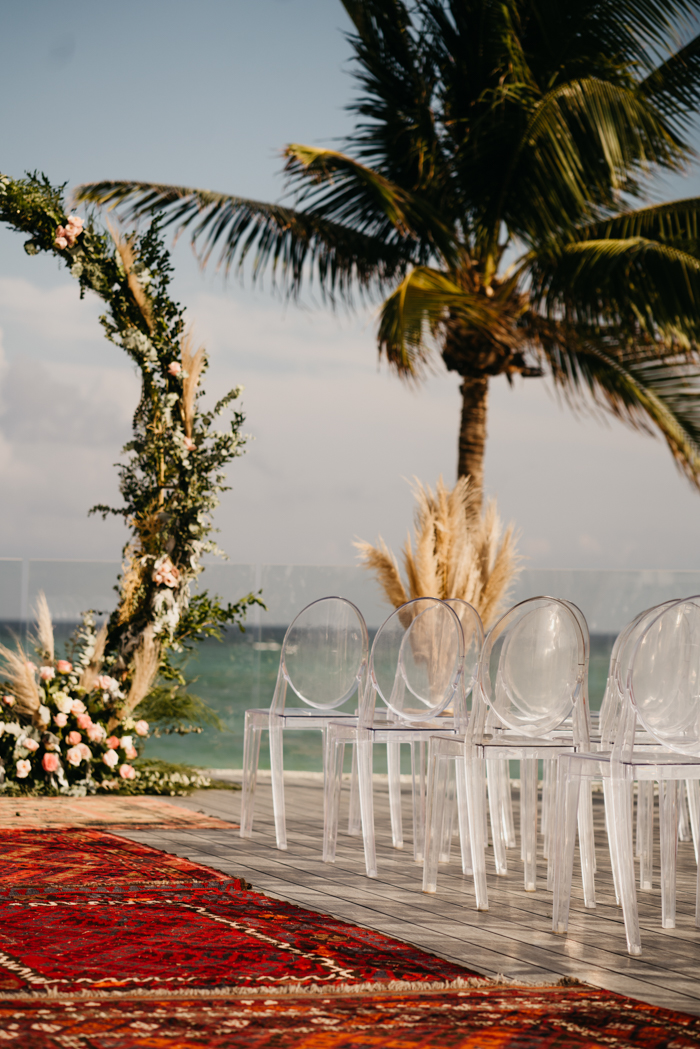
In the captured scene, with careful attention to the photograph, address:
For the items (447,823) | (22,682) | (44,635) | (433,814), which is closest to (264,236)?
(44,635)

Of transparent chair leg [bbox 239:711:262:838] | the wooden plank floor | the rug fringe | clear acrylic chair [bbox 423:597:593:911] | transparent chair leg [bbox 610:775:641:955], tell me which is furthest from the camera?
transparent chair leg [bbox 239:711:262:838]

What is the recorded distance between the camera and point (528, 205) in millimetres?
6988

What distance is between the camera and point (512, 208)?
7.05 m

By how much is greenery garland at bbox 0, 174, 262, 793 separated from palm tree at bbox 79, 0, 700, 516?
50.7 inches

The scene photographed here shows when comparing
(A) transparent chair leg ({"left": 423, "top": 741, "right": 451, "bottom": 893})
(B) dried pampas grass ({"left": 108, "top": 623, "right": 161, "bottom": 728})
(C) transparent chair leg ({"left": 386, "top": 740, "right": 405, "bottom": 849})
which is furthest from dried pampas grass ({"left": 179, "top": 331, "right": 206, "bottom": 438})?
(A) transparent chair leg ({"left": 423, "top": 741, "right": 451, "bottom": 893})

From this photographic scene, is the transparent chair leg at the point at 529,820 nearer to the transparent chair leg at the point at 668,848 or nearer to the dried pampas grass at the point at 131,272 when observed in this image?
the transparent chair leg at the point at 668,848

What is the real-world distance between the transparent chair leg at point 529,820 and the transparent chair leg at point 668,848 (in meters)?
0.47

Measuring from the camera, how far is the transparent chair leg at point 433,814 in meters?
3.42

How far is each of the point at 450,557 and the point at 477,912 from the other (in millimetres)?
3260

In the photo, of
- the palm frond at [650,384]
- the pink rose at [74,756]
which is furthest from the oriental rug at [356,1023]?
the palm frond at [650,384]

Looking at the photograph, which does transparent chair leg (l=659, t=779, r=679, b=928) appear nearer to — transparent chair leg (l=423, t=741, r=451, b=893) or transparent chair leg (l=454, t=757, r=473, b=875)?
transparent chair leg (l=423, t=741, r=451, b=893)

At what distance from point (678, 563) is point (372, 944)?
20.9m

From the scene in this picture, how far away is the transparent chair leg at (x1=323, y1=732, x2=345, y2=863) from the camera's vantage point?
3.88 m

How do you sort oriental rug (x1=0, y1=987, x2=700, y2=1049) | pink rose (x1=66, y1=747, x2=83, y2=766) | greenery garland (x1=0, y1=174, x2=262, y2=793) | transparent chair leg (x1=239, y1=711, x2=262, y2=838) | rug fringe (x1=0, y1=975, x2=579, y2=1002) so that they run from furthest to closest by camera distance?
greenery garland (x1=0, y1=174, x2=262, y2=793)
pink rose (x1=66, y1=747, x2=83, y2=766)
transparent chair leg (x1=239, y1=711, x2=262, y2=838)
rug fringe (x1=0, y1=975, x2=579, y2=1002)
oriental rug (x1=0, y1=987, x2=700, y2=1049)
